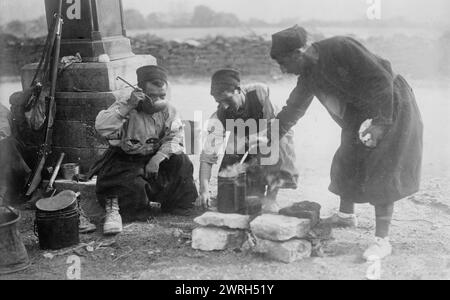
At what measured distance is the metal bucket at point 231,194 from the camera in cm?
460

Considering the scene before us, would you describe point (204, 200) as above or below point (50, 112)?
below

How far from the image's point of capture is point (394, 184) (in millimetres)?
4148

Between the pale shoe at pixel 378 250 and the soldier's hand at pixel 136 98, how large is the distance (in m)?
2.68

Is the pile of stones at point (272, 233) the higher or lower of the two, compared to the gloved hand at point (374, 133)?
lower

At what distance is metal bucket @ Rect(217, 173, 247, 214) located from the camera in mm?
4598

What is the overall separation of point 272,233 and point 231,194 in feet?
Answer: 2.07

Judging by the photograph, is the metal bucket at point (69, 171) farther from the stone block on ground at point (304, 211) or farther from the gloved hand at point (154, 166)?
the stone block on ground at point (304, 211)

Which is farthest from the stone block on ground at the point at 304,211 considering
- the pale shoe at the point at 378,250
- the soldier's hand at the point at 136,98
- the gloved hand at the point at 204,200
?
the soldier's hand at the point at 136,98

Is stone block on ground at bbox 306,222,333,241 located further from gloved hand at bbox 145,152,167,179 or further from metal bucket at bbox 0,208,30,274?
metal bucket at bbox 0,208,30,274

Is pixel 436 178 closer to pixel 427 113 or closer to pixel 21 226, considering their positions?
pixel 427 113

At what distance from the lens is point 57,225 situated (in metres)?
4.65

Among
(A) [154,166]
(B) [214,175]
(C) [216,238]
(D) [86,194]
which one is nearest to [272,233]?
(C) [216,238]

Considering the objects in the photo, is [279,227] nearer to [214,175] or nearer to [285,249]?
[285,249]
